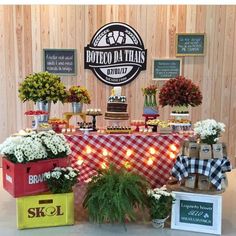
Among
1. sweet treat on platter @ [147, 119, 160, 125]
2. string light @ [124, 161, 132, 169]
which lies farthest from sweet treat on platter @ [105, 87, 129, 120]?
string light @ [124, 161, 132, 169]

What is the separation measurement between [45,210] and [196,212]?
1.25 m

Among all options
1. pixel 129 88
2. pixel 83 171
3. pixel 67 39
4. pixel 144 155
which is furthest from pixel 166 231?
pixel 67 39

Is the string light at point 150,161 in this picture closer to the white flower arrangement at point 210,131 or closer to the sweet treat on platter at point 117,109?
the sweet treat on platter at point 117,109

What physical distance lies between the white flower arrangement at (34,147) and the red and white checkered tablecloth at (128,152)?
424 mm

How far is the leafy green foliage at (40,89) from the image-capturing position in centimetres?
337

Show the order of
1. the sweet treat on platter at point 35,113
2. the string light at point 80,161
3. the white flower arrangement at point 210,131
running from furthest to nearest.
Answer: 1. the string light at point 80,161
2. the sweet treat on platter at point 35,113
3. the white flower arrangement at point 210,131

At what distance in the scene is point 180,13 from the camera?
4.45m

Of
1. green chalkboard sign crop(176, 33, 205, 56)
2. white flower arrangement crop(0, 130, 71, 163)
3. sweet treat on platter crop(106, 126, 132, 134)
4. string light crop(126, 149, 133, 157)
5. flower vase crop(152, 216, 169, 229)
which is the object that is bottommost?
flower vase crop(152, 216, 169, 229)

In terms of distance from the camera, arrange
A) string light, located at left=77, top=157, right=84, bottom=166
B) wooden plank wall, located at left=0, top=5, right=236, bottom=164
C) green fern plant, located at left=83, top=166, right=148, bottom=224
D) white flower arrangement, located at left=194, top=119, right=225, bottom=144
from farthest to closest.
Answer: wooden plank wall, located at left=0, top=5, right=236, bottom=164
string light, located at left=77, top=157, right=84, bottom=166
white flower arrangement, located at left=194, top=119, right=225, bottom=144
green fern plant, located at left=83, top=166, right=148, bottom=224

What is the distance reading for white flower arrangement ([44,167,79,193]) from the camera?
9.37ft

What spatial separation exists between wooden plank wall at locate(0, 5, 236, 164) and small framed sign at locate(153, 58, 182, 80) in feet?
0.24

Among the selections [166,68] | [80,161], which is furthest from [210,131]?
[166,68]

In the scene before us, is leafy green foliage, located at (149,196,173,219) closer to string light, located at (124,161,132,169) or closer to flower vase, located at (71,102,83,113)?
string light, located at (124,161,132,169)

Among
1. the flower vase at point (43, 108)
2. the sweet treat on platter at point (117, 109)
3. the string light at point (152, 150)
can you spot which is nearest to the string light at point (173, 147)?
the string light at point (152, 150)
